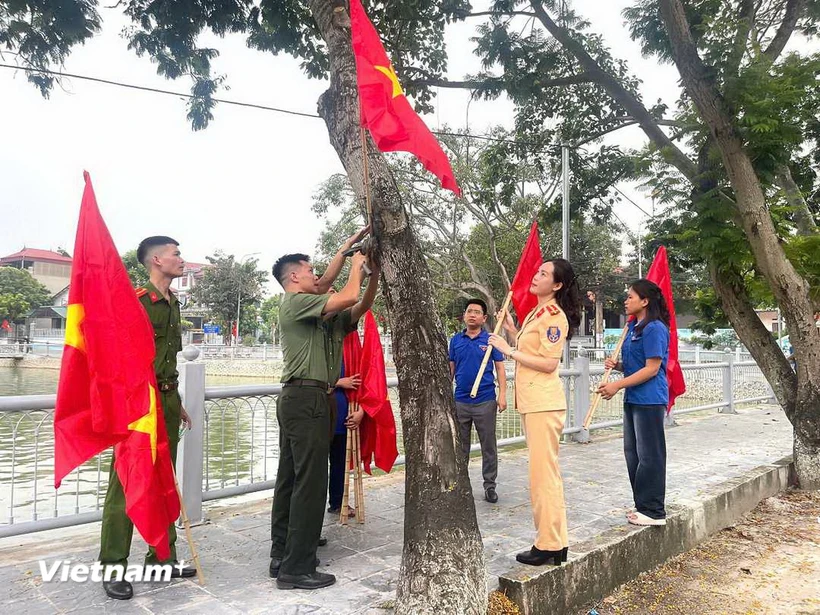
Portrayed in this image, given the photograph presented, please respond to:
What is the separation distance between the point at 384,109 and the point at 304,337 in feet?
4.66

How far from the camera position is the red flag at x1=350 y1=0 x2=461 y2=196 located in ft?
9.86

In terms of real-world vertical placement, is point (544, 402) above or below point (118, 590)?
above

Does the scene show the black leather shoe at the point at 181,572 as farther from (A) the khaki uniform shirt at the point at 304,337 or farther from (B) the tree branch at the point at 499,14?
(B) the tree branch at the point at 499,14

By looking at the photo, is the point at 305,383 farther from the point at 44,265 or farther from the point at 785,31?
the point at 44,265

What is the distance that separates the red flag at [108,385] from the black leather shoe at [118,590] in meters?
0.32

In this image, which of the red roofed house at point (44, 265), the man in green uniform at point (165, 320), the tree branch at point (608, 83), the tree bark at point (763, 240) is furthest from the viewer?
the red roofed house at point (44, 265)

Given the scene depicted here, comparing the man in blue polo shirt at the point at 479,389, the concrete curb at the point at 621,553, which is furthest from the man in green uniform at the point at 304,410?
the man in blue polo shirt at the point at 479,389

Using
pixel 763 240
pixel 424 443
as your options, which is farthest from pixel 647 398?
pixel 763 240

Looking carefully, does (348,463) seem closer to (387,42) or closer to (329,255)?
(387,42)

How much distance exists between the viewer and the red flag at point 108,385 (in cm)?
304

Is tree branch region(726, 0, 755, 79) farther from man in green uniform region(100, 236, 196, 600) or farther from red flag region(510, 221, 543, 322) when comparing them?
man in green uniform region(100, 236, 196, 600)

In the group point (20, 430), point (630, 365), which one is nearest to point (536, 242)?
point (630, 365)

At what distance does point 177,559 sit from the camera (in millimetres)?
3760

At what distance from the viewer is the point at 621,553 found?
13.1 feet
